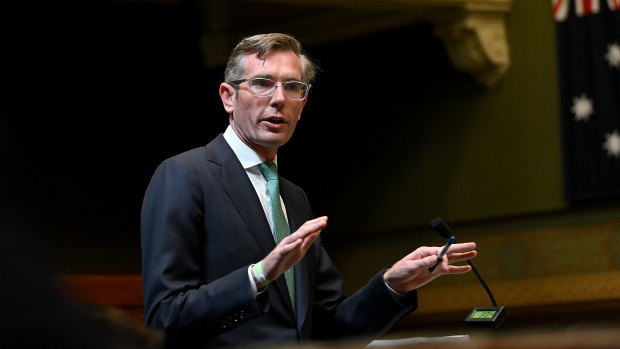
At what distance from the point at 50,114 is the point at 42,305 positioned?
643 cm

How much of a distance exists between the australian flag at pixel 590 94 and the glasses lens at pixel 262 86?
422 cm

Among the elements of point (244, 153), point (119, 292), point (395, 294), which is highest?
point (244, 153)

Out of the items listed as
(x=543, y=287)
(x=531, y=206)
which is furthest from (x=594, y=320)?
(x=531, y=206)

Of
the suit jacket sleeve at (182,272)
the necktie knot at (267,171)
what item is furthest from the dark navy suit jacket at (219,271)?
the necktie knot at (267,171)

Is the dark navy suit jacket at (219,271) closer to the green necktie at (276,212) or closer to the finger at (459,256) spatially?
the green necktie at (276,212)

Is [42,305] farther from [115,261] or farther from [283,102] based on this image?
[115,261]

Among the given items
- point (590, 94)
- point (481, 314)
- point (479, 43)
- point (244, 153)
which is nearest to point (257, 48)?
point (244, 153)

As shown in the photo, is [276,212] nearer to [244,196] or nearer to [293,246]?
[244,196]

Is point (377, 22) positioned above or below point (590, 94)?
above

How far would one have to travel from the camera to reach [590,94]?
700cm

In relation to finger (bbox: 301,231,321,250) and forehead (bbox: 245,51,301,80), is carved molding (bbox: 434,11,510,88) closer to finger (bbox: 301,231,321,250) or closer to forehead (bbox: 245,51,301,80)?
forehead (bbox: 245,51,301,80)

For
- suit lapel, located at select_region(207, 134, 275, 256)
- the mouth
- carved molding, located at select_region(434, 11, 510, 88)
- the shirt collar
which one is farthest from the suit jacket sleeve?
carved molding, located at select_region(434, 11, 510, 88)

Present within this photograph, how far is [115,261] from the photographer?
7750 millimetres

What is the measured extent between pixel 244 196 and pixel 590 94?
4.48 meters
